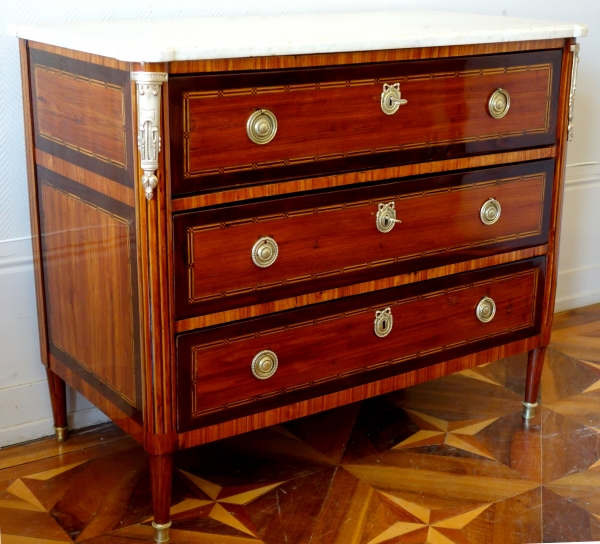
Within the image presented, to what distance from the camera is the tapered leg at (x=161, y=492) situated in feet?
5.14

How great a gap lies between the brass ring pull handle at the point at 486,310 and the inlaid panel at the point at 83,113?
84 centimetres

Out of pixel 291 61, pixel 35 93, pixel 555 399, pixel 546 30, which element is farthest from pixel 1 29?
pixel 555 399

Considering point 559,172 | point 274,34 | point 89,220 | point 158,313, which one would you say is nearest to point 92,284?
point 89,220

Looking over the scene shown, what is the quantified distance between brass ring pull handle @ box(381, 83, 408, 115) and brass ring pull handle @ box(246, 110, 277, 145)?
233 mm

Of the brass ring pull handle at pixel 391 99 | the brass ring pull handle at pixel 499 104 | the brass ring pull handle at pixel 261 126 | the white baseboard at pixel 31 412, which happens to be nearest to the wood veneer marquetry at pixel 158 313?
the brass ring pull handle at pixel 261 126

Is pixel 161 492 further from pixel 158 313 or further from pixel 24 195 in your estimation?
pixel 24 195

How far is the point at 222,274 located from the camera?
1.51m

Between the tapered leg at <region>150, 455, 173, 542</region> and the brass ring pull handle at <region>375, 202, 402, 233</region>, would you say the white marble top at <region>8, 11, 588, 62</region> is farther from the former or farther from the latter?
the tapered leg at <region>150, 455, 173, 542</region>

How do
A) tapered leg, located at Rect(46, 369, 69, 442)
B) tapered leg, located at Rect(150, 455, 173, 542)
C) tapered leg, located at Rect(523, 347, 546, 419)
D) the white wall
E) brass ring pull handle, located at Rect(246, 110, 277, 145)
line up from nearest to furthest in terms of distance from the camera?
brass ring pull handle, located at Rect(246, 110, 277, 145), tapered leg, located at Rect(150, 455, 173, 542), the white wall, tapered leg, located at Rect(46, 369, 69, 442), tapered leg, located at Rect(523, 347, 546, 419)

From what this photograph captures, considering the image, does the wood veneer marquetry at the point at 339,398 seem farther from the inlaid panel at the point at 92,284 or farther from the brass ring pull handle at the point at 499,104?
the brass ring pull handle at the point at 499,104

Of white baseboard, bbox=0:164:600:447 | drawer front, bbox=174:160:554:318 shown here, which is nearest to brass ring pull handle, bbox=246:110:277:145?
drawer front, bbox=174:160:554:318

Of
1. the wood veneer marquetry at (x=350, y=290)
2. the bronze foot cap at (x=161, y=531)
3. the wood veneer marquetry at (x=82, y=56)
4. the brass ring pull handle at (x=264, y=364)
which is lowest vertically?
the bronze foot cap at (x=161, y=531)

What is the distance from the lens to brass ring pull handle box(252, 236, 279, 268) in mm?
1524

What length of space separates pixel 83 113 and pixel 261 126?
1.03 feet
